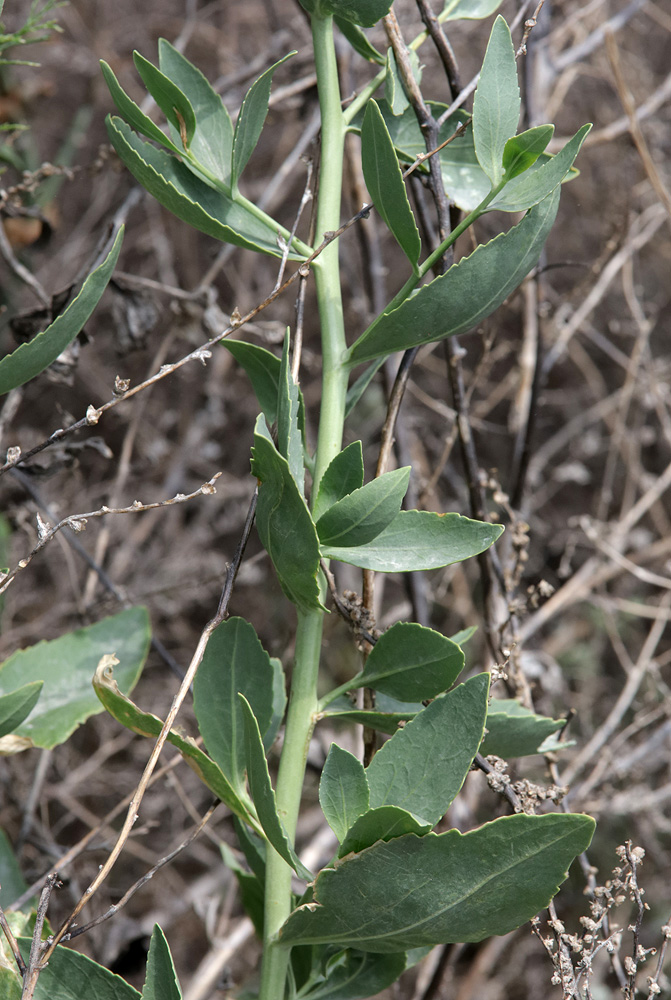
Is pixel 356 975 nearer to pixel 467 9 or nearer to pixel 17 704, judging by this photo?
pixel 17 704

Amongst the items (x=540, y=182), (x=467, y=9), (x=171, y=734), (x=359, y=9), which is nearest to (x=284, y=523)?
(x=171, y=734)

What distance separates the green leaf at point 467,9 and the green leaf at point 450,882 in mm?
672

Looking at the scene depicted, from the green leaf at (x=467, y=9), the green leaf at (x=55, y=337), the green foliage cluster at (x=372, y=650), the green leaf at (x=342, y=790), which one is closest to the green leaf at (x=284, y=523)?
the green foliage cluster at (x=372, y=650)

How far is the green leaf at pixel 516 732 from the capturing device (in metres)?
0.63

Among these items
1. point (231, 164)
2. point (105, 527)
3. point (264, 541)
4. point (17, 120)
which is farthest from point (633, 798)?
point (17, 120)

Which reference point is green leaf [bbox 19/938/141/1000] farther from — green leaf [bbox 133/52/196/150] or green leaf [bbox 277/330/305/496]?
green leaf [bbox 133/52/196/150]

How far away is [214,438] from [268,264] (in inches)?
18.5

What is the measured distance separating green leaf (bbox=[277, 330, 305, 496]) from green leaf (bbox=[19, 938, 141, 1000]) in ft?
1.21

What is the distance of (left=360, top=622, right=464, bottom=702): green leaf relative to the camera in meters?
0.58

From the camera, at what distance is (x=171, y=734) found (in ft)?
1.91

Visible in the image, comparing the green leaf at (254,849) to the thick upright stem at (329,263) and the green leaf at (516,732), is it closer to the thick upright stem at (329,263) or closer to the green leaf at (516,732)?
the green leaf at (516,732)

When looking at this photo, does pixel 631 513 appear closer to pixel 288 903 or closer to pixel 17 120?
pixel 288 903

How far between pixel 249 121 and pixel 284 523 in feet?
1.05

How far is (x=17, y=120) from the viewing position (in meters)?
1.56
